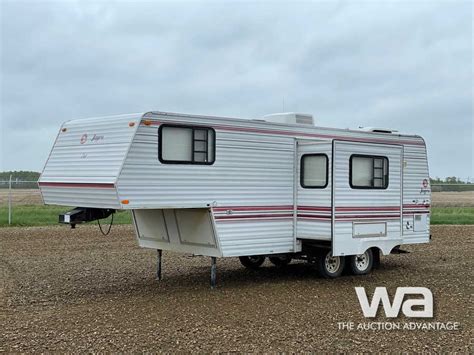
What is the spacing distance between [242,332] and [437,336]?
223cm

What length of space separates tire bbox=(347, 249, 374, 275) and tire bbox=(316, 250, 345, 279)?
0.24 metres

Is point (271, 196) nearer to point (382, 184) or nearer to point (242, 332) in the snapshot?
point (382, 184)

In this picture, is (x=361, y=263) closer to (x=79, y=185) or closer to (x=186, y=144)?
(x=186, y=144)

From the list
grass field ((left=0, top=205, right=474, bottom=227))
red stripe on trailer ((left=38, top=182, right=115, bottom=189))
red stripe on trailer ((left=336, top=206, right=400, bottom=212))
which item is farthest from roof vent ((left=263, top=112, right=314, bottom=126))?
grass field ((left=0, top=205, right=474, bottom=227))

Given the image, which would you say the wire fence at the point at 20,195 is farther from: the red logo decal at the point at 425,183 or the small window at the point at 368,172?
the red logo decal at the point at 425,183

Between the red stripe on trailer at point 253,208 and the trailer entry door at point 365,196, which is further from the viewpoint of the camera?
the trailer entry door at point 365,196

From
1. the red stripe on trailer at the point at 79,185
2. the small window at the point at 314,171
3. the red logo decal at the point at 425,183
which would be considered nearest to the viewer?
the red stripe on trailer at the point at 79,185

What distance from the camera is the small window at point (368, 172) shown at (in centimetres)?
1090

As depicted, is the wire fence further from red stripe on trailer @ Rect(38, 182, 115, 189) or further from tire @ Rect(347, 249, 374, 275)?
tire @ Rect(347, 249, 374, 275)

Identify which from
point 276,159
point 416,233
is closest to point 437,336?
point 276,159

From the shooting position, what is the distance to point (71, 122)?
10031 millimetres

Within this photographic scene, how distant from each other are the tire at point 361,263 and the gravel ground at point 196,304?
0.21m

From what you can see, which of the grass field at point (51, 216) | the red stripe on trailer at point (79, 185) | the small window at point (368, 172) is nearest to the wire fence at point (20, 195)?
the grass field at point (51, 216)

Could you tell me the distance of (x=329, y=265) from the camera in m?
11.0
